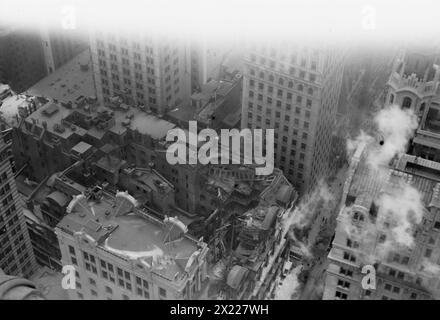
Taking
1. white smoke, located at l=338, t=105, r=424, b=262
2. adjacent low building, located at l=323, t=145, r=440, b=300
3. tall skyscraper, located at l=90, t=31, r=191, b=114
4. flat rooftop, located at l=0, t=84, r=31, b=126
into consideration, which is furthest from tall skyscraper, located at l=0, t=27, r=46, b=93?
adjacent low building, located at l=323, t=145, r=440, b=300

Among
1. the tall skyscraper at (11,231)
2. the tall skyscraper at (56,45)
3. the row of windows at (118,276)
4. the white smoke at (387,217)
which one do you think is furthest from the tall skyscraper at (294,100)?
the tall skyscraper at (56,45)

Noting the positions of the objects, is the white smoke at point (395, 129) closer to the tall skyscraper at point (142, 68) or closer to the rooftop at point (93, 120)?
the rooftop at point (93, 120)

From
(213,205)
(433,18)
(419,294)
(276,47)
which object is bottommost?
(213,205)

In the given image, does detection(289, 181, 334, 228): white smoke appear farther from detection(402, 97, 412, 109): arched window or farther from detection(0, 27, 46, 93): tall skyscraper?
detection(0, 27, 46, 93): tall skyscraper

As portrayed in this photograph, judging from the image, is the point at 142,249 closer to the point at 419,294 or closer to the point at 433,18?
the point at 419,294
